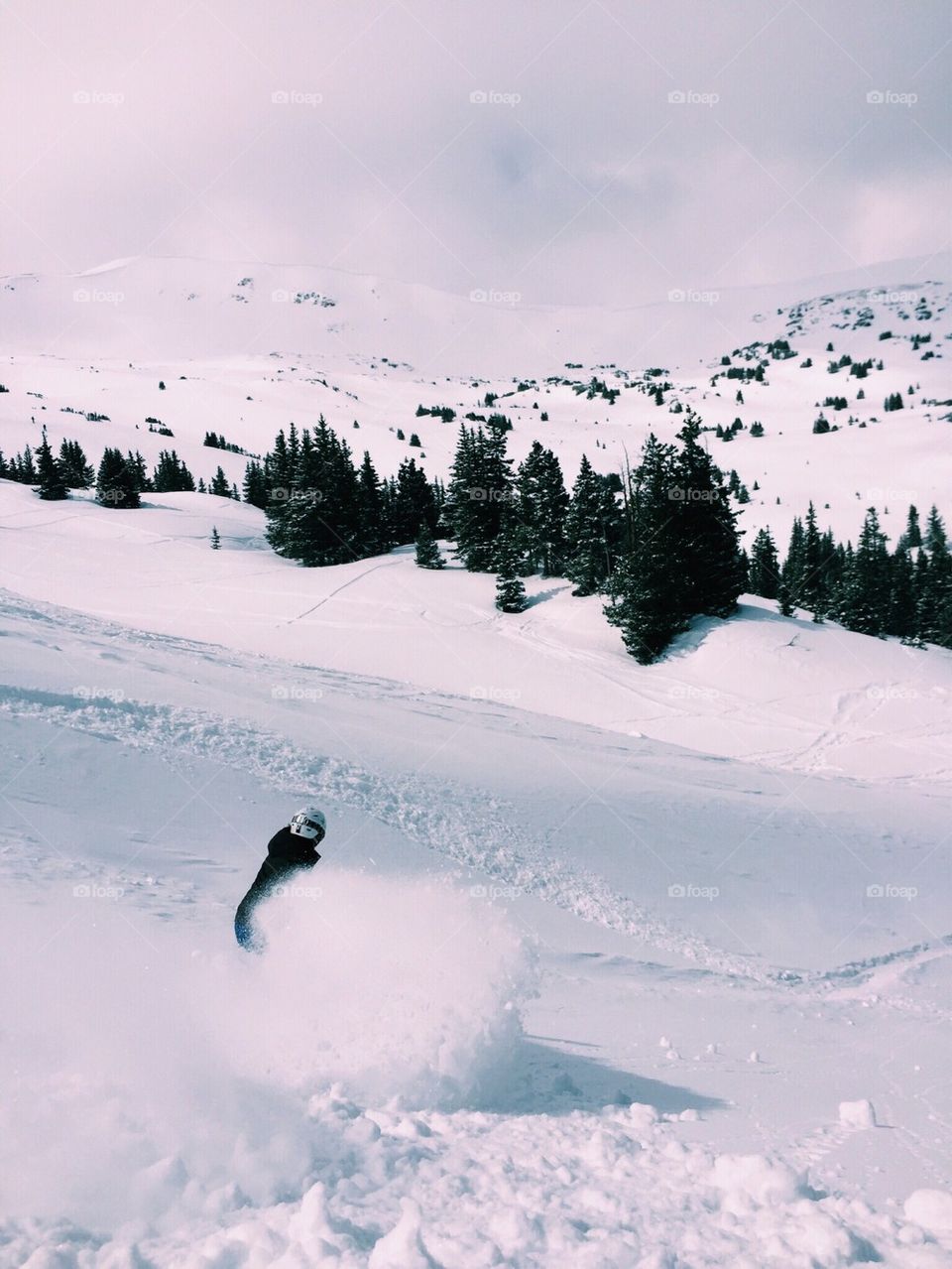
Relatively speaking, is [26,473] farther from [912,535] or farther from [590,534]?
[912,535]

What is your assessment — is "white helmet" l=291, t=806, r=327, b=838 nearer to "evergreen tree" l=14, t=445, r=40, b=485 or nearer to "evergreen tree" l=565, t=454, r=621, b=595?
"evergreen tree" l=565, t=454, r=621, b=595

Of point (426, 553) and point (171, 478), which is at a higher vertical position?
point (171, 478)

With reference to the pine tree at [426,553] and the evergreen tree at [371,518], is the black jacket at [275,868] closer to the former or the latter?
the pine tree at [426,553]

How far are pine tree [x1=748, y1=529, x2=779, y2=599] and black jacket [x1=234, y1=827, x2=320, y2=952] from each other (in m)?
70.9

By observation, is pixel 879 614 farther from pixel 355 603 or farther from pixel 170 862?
pixel 170 862

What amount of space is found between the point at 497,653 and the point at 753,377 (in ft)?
634

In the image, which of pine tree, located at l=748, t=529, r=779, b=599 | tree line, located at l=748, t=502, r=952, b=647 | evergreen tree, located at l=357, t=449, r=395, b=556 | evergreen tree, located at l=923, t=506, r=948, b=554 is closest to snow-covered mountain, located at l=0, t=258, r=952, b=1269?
evergreen tree, located at l=357, t=449, r=395, b=556

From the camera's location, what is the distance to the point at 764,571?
72.8m

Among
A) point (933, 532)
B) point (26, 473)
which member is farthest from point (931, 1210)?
point (933, 532)

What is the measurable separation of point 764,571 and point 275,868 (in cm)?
7404

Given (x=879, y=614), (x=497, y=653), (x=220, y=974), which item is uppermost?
(x=220, y=974)

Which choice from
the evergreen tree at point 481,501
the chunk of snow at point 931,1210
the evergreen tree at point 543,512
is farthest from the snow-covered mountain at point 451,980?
the evergreen tree at point 481,501

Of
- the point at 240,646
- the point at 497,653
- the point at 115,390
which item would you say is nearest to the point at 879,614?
the point at 497,653

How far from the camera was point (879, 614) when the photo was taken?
6625cm
